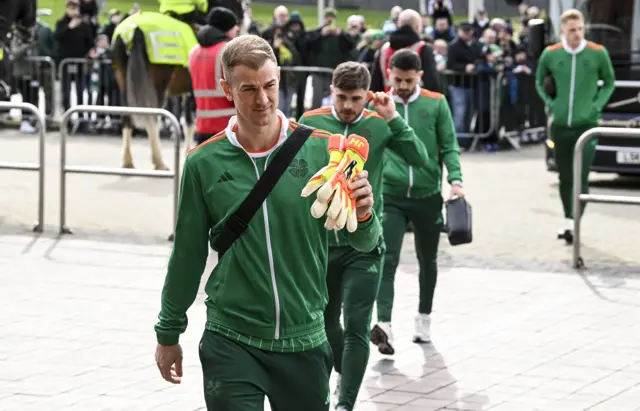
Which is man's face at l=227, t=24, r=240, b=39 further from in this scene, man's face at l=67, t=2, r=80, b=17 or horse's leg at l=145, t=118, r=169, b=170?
man's face at l=67, t=2, r=80, b=17

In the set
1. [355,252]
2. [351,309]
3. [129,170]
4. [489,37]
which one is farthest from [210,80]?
[489,37]

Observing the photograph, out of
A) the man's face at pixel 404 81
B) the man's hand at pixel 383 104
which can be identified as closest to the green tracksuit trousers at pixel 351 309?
the man's hand at pixel 383 104

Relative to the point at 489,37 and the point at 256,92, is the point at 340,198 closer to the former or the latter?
the point at 256,92

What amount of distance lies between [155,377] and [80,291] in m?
2.60

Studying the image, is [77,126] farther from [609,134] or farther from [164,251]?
[609,134]

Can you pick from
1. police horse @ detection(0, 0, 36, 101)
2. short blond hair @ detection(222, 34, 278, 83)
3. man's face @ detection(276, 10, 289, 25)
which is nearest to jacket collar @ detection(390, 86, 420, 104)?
short blond hair @ detection(222, 34, 278, 83)

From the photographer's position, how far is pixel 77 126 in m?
23.0

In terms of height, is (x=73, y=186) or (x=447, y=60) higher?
(x=447, y=60)

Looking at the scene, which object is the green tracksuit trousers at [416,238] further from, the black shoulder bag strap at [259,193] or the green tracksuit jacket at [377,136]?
the black shoulder bag strap at [259,193]

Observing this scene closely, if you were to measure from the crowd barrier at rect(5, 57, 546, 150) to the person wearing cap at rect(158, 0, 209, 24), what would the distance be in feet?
16.7

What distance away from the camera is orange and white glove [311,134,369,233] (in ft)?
14.1

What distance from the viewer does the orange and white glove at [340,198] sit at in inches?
169

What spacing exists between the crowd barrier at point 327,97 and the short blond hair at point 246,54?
16.1 m

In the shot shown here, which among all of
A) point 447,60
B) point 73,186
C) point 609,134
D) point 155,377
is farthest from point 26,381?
point 447,60
